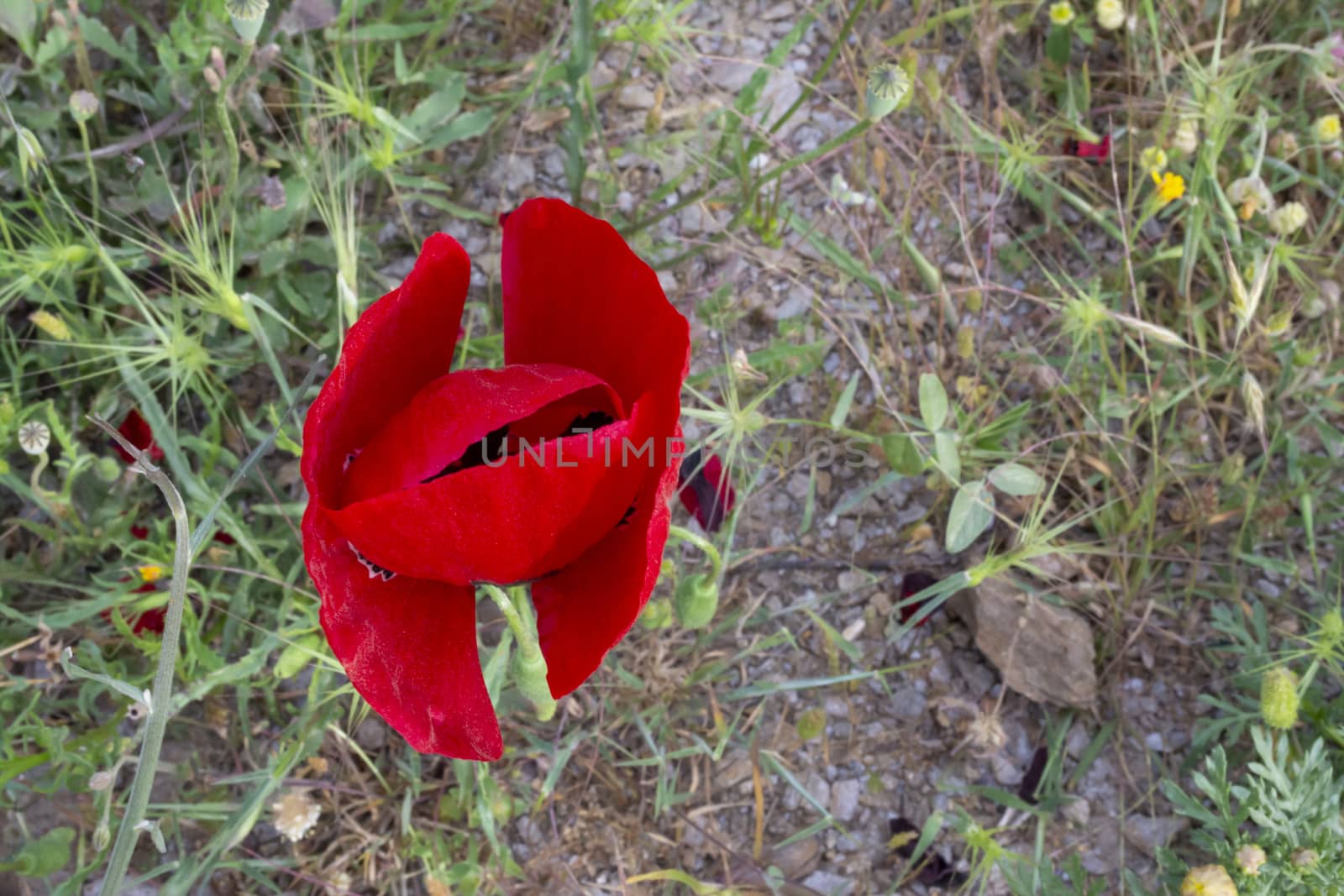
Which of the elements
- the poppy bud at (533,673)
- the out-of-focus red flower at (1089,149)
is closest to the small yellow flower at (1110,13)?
the out-of-focus red flower at (1089,149)

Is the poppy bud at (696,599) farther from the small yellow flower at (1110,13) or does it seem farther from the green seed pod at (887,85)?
the small yellow flower at (1110,13)

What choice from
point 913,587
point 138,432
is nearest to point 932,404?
point 913,587

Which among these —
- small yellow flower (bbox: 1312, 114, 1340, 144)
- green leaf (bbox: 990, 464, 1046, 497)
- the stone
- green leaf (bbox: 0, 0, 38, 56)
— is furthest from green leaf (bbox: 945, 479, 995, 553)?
green leaf (bbox: 0, 0, 38, 56)

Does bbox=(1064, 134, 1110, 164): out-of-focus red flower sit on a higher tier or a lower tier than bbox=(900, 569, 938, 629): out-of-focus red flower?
higher

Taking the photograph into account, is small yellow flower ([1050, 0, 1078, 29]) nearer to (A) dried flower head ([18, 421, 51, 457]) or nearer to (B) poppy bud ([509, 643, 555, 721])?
(B) poppy bud ([509, 643, 555, 721])

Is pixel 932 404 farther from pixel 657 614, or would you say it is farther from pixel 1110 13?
pixel 1110 13

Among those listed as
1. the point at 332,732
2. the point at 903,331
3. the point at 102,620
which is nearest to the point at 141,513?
the point at 102,620
